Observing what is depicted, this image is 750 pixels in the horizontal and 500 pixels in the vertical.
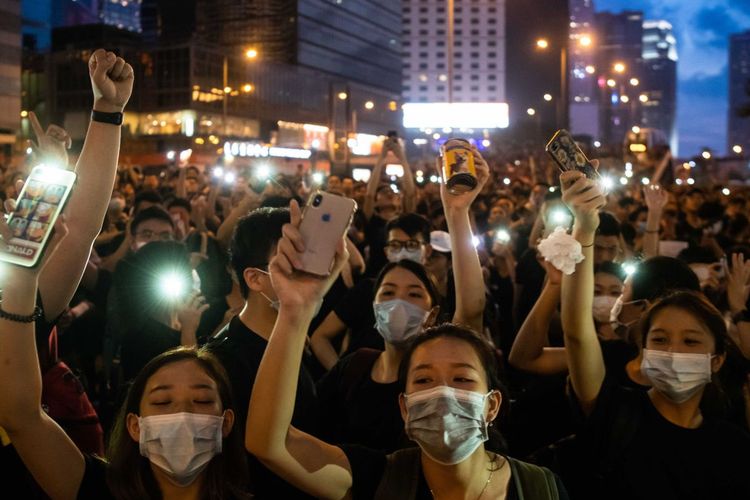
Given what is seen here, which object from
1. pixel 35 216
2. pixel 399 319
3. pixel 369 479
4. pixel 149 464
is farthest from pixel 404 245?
pixel 35 216

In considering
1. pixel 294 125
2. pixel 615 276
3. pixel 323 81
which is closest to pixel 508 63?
pixel 323 81

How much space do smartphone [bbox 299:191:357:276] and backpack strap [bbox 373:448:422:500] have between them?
85 centimetres

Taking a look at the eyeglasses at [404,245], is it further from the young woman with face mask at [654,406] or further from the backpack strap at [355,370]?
the young woman with face mask at [654,406]

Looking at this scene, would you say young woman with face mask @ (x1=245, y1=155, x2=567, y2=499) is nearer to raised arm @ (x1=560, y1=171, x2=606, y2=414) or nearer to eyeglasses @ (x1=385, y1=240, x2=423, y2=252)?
raised arm @ (x1=560, y1=171, x2=606, y2=414)

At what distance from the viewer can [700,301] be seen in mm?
3676

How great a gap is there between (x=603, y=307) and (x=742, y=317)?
0.82 metres

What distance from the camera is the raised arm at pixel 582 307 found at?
359 centimetres

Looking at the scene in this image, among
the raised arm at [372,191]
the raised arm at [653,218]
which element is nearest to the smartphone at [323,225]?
the raised arm at [653,218]

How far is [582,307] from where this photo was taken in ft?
11.8

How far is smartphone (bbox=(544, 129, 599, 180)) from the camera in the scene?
364 centimetres

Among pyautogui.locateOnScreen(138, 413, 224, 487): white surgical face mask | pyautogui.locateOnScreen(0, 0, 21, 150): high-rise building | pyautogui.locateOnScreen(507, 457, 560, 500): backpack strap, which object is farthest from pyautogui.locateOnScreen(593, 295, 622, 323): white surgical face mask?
pyautogui.locateOnScreen(0, 0, 21, 150): high-rise building

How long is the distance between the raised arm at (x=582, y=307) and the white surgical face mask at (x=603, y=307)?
1.41 meters

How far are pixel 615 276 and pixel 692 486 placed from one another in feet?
6.91

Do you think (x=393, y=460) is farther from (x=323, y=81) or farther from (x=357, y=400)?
(x=323, y=81)
